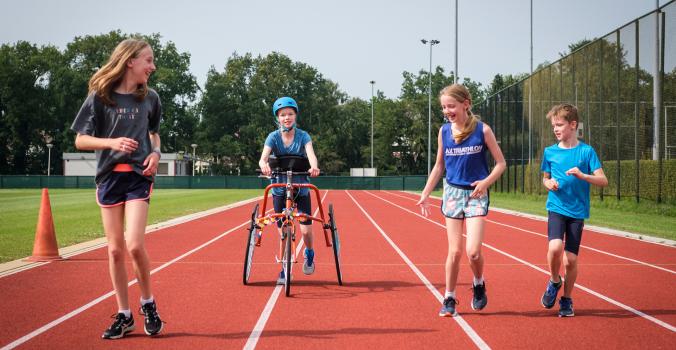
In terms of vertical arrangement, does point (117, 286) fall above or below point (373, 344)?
above

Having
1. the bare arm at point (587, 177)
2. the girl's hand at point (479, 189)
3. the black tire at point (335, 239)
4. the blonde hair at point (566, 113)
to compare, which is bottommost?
the black tire at point (335, 239)

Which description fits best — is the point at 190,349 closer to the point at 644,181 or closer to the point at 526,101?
the point at 644,181

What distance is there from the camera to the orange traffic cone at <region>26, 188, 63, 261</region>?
29.7 ft

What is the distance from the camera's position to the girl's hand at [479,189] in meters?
5.30

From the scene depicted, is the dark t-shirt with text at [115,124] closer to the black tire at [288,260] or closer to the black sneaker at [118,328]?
the black sneaker at [118,328]

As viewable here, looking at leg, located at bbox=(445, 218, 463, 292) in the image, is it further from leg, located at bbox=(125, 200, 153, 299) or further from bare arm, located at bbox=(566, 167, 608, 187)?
leg, located at bbox=(125, 200, 153, 299)

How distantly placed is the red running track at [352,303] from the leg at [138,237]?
0.45 metres

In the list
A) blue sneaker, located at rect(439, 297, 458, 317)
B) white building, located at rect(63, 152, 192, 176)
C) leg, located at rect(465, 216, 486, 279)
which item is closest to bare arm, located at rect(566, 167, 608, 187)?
leg, located at rect(465, 216, 486, 279)

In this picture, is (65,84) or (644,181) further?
(65,84)

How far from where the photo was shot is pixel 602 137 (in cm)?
2508

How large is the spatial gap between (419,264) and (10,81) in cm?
7328

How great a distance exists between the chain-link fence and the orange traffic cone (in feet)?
55.1

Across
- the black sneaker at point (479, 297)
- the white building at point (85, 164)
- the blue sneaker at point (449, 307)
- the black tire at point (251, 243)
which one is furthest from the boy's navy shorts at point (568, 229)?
the white building at point (85, 164)

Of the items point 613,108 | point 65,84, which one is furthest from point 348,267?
point 65,84
